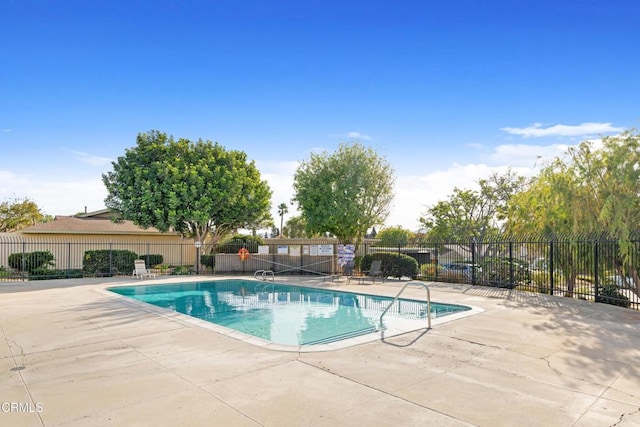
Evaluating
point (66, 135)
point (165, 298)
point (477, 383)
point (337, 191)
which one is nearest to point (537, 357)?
point (477, 383)

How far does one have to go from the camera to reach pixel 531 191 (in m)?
14.4

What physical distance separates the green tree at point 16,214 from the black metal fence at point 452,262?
12.6 metres

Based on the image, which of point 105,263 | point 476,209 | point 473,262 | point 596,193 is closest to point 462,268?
point 473,262

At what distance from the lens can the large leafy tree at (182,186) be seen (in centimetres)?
2234

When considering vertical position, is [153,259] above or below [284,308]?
above

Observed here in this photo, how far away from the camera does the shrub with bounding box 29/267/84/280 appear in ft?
62.2

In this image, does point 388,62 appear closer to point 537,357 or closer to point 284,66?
point 284,66

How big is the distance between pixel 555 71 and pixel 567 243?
5.45 m

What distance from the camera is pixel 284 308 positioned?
12.4m

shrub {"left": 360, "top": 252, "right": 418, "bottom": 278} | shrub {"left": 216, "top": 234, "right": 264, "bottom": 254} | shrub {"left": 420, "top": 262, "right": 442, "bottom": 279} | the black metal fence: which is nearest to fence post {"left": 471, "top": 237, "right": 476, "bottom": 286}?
the black metal fence
